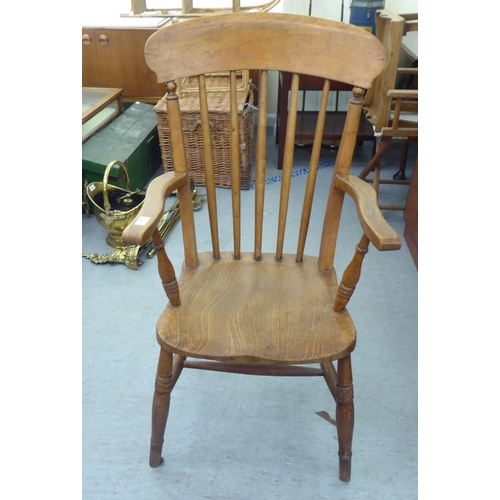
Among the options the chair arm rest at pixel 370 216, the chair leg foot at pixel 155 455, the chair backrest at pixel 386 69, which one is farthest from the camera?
the chair backrest at pixel 386 69

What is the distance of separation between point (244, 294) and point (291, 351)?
23cm

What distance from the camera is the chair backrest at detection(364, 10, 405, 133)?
1.88 meters

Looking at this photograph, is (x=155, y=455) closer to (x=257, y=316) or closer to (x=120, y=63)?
(x=257, y=316)

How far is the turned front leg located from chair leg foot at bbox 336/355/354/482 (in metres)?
0.41

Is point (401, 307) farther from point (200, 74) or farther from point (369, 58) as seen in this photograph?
point (200, 74)

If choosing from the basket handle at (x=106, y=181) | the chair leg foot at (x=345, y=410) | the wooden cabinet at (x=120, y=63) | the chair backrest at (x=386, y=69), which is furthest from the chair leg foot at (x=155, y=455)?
the wooden cabinet at (x=120, y=63)

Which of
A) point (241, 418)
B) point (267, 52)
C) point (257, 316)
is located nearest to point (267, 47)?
point (267, 52)

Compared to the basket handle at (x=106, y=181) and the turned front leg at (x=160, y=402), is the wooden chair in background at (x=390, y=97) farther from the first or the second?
the turned front leg at (x=160, y=402)

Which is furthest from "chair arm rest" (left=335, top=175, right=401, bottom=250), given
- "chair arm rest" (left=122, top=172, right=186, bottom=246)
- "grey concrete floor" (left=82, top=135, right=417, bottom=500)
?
"grey concrete floor" (left=82, top=135, right=417, bottom=500)

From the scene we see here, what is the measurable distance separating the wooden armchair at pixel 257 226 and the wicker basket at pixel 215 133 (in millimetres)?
1268

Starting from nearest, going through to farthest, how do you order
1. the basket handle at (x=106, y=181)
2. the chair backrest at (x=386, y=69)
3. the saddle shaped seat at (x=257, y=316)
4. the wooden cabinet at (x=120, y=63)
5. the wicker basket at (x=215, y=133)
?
the saddle shaped seat at (x=257, y=316) < the chair backrest at (x=386, y=69) < the basket handle at (x=106, y=181) < the wicker basket at (x=215, y=133) < the wooden cabinet at (x=120, y=63)

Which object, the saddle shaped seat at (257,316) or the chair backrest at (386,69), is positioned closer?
the saddle shaped seat at (257,316)

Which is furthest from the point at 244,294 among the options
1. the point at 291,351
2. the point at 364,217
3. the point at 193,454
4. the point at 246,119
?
the point at 246,119

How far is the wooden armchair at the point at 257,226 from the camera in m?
0.99
